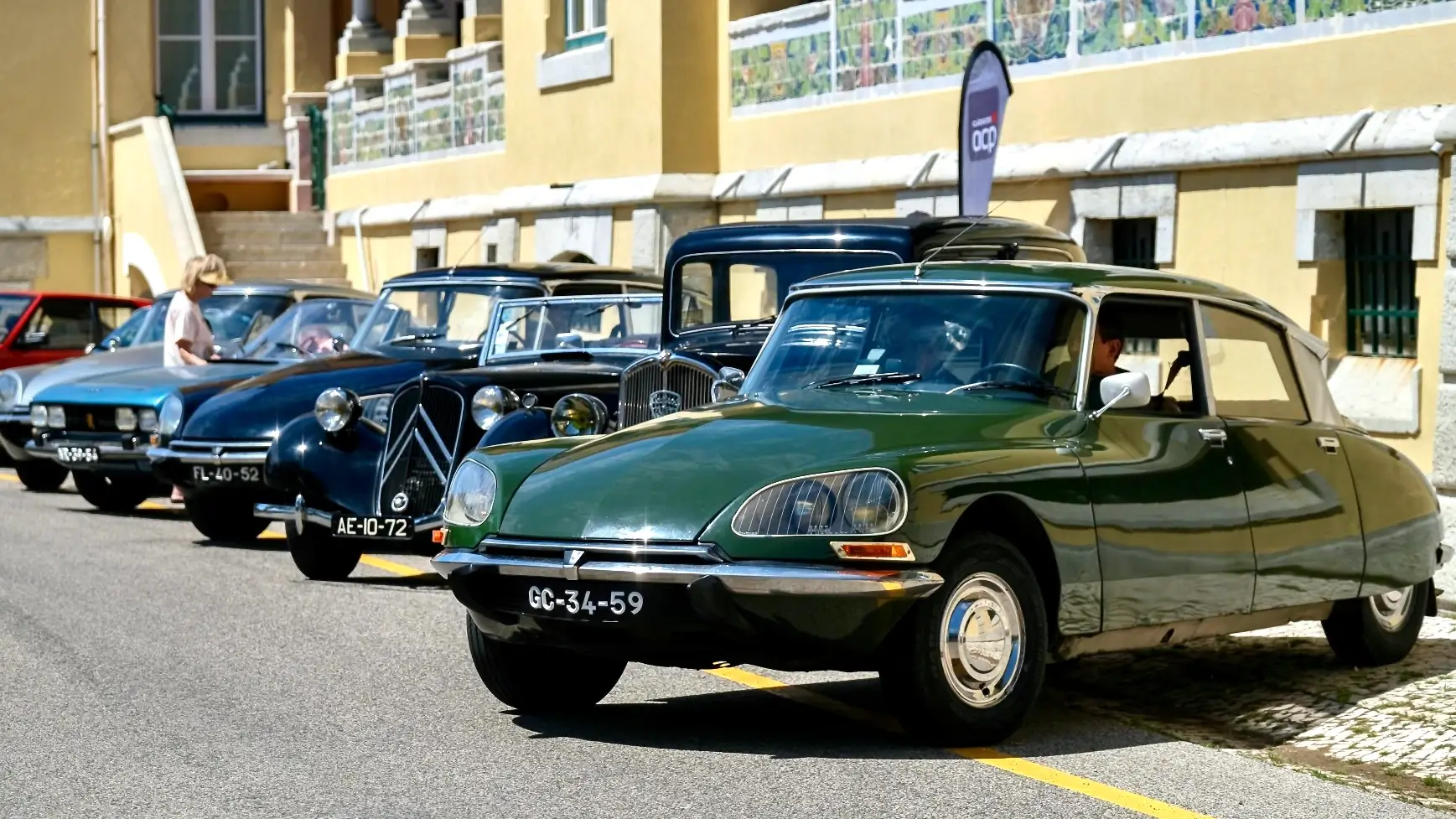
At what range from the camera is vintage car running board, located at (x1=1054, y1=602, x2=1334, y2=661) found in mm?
7555

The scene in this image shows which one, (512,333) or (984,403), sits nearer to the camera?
(984,403)

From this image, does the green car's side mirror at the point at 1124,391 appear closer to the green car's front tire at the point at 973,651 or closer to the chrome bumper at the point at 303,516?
the green car's front tire at the point at 973,651

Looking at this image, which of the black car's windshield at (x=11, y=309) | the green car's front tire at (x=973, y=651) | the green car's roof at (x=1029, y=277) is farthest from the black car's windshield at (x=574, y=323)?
the black car's windshield at (x=11, y=309)

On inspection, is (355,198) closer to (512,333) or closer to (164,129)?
(164,129)

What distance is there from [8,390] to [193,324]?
245 cm

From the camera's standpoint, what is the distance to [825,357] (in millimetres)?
8367

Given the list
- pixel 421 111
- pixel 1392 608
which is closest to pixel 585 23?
pixel 421 111

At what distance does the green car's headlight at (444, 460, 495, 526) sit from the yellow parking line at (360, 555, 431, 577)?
4731 mm

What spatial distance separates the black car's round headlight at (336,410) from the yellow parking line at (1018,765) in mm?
4278

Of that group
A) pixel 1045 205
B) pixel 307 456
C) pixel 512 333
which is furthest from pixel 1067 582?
pixel 1045 205

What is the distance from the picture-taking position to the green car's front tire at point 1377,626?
916 centimetres

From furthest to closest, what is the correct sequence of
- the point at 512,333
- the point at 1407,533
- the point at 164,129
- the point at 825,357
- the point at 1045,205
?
the point at 164,129 < the point at 1045,205 < the point at 512,333 < the point at 1407,533 < the point at 825,357

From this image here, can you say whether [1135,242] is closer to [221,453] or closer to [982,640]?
[221,453]

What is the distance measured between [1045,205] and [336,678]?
898 cm
